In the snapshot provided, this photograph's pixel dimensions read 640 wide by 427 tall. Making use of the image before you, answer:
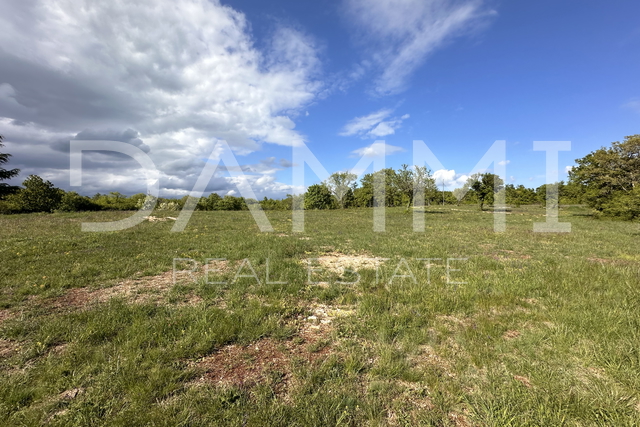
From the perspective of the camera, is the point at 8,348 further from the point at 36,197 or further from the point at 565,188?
the point at 565,188

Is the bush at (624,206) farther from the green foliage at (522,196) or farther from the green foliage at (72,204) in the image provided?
the green foliage at (72,204)

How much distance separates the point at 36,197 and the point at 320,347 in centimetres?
5379

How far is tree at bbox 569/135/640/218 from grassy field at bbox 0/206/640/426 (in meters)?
37.5

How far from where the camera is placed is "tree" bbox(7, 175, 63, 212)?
118 feet

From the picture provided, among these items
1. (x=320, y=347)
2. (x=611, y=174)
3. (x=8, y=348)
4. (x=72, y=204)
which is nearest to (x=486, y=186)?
(x=611, y=174)

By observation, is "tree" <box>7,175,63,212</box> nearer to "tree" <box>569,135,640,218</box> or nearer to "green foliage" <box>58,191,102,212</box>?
"green foliage" <box>58,191,102,212</box>

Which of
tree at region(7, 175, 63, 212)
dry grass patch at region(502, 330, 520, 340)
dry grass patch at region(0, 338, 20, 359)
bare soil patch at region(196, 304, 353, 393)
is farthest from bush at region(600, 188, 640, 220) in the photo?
tree at region(7, 175, 63, 212)

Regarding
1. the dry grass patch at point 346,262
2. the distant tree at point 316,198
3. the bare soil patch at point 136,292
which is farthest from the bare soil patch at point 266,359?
the distant tree at point 316,198

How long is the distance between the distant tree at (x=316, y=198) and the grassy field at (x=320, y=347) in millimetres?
69698

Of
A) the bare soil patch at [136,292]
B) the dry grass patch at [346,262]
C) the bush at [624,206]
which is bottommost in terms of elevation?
the bare soil patch at [136,292]

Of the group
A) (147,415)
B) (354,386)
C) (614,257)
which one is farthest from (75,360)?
(614,257)

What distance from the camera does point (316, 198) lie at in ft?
259

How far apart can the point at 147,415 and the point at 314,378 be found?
2153mm

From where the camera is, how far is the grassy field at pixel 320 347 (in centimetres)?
322
